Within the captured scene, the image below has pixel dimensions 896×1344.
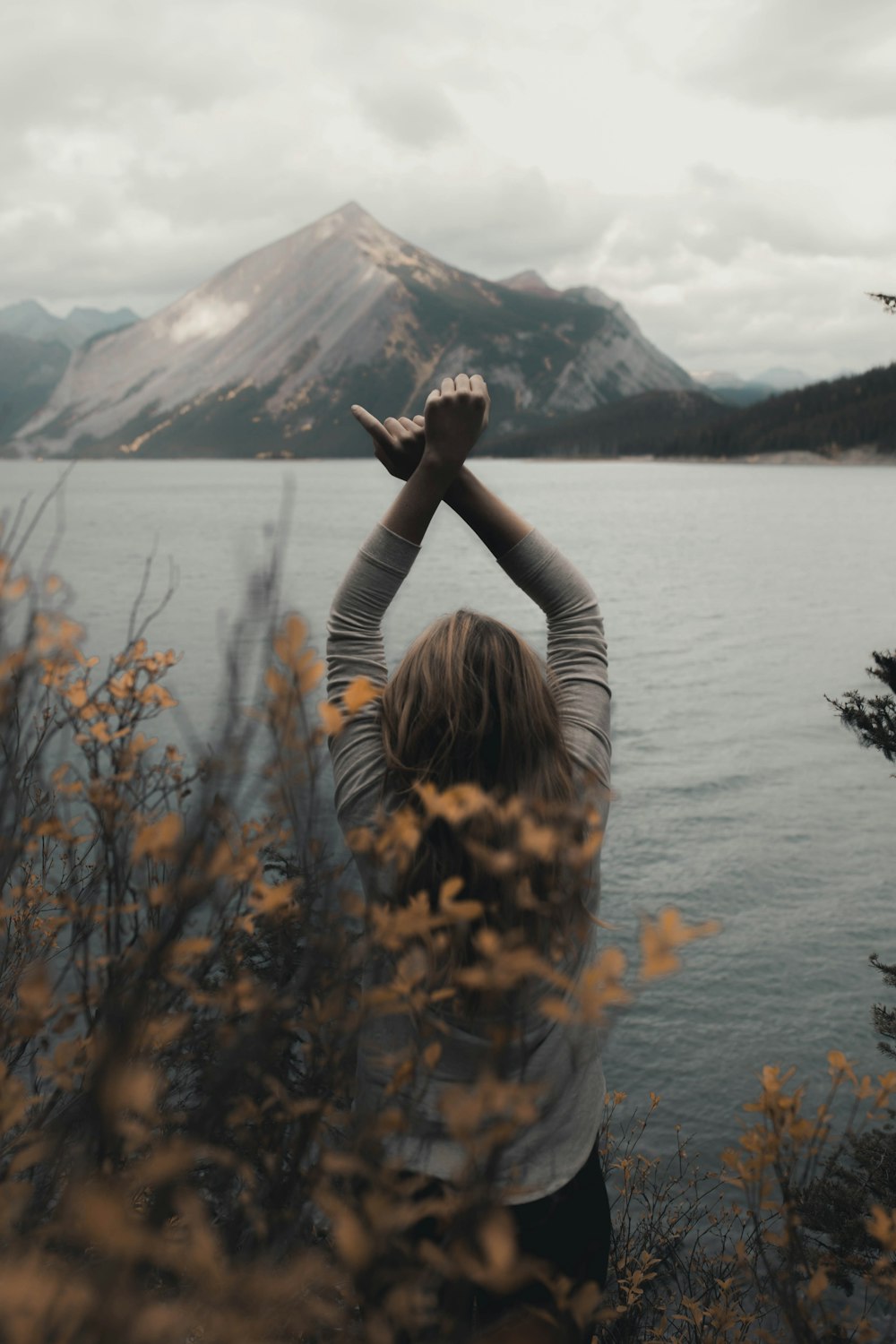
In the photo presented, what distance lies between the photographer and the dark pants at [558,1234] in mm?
2002

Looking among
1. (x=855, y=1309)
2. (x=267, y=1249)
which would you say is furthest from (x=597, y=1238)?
(x=855, y=1309)

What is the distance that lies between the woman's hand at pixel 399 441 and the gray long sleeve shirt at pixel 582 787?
297mm

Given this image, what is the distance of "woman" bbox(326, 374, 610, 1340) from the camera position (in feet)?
6.24

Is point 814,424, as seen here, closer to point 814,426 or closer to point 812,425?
point 812,425

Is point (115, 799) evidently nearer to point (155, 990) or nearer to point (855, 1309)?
point (155, 990)

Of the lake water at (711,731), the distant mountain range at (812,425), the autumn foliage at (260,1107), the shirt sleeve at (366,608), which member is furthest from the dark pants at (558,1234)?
the distant mountain range at (812,425)

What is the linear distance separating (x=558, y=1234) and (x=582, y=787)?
1008mm

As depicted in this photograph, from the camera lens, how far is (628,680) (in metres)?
24.0

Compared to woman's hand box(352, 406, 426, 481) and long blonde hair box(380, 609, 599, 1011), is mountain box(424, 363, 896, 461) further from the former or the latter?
long blonde hair box(380, 609, 599, 1011)

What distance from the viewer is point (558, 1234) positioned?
210 cm

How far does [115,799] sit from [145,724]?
15.5 metres

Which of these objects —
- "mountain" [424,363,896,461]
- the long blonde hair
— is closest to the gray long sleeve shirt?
the long blonde hair

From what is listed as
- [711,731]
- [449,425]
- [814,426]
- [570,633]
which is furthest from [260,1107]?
[814,426]

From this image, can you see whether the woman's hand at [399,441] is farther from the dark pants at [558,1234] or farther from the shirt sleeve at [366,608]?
the dark pants at [558,1234]
